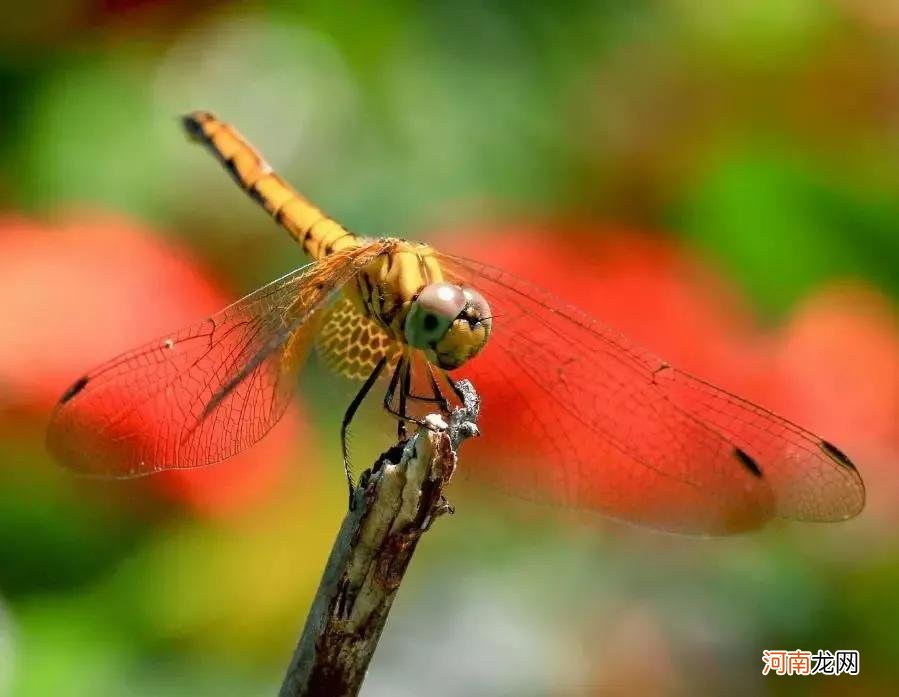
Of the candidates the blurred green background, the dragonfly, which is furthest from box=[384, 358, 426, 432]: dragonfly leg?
the blurred green background

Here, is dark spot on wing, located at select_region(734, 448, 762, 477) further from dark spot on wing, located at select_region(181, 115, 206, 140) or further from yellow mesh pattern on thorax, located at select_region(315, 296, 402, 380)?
dark spot on wing, located at select_region(181, 115, 206, 140)

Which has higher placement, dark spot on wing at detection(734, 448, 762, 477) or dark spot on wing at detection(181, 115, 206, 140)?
dark spot on wing at detection(181, 115, 206, 140)

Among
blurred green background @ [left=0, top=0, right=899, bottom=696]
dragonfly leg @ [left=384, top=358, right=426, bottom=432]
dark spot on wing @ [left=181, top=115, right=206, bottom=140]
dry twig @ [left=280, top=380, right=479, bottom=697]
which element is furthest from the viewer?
dark spot on wing @ [left=181, top=115, right=206, bottom=140]

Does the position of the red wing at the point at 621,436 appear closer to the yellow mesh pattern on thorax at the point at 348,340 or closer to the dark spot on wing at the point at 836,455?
the dark spot on wing at the point at 836,455

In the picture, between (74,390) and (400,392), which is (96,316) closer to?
(74,390)

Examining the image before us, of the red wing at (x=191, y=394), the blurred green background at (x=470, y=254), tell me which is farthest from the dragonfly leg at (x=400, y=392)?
the blurred green background at (x=470, y=254)

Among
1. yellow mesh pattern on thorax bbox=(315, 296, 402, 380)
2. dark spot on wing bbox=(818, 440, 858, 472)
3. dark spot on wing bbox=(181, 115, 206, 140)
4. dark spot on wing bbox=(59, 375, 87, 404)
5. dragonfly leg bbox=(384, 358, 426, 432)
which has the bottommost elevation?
dark spot on wing bbox=(59, 375, 87, 404)
